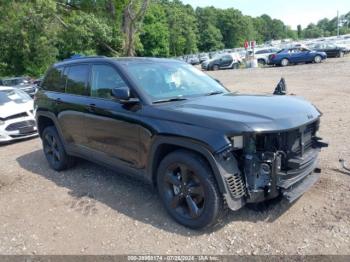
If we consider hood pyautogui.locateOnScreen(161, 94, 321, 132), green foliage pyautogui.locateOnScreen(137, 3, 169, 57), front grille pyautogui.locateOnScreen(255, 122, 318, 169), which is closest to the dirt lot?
front grille pyautogui.locateOnScreen(255, 122, 318, 169)

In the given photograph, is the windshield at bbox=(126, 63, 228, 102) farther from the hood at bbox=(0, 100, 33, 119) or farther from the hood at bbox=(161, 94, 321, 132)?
the hood at bbox=(0, 100, 33, 119)

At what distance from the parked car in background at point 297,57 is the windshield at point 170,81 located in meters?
26.9

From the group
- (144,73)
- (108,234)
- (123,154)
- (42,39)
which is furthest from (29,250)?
(42,39)

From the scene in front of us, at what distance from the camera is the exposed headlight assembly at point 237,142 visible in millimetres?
3316

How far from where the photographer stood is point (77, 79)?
17.4 feet

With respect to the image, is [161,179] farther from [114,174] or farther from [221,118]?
[114,174]

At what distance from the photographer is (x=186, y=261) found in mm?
3256

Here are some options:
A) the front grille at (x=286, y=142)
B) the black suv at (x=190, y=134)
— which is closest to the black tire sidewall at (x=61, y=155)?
the black suv at (x=190, y=134)

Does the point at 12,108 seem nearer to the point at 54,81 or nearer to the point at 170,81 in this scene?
the point at 54,81

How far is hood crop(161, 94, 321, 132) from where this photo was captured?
130 inches

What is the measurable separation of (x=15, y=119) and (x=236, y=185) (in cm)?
704

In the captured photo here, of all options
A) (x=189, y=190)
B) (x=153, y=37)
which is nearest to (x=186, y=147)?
(x=189, y=190)

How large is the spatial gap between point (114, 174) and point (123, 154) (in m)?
1.28

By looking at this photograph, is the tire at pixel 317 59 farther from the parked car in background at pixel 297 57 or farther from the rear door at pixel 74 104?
the rear door at pixel 74 104
